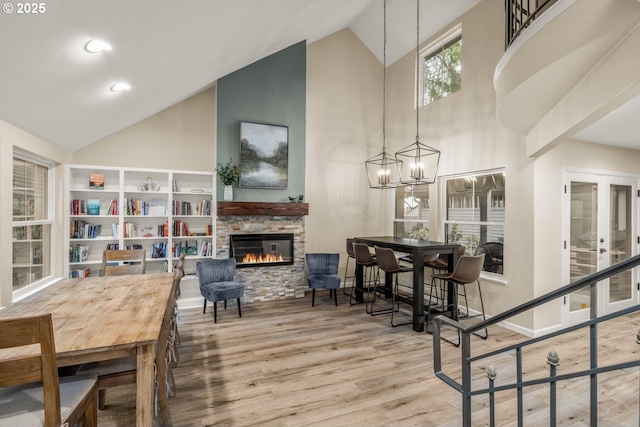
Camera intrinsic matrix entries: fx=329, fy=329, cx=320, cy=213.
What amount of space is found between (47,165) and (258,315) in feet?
11.0

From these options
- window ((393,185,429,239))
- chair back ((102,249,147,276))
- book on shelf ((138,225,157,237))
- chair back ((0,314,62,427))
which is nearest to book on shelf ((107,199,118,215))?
book on shelf ((138,225,157,237))

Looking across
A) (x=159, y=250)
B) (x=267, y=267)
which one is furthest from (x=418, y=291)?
(x=159, y=250)

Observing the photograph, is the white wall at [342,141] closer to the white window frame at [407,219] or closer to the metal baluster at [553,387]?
the white window frame at [407,219]

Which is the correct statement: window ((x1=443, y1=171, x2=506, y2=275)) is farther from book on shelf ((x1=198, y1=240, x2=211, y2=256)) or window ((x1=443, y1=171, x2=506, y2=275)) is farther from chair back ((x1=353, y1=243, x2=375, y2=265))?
book on shelf ((x1=198, y1=240, x2=211, y2=256))

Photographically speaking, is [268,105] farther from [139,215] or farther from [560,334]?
[560,334]

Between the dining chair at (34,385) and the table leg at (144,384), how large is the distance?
0.27 metres

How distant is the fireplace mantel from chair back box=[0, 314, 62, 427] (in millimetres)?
3703

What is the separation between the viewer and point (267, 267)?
217 inches

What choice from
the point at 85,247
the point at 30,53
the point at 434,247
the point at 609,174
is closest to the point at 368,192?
the point at 434,247

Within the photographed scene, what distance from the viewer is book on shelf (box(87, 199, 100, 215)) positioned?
466 centimetres

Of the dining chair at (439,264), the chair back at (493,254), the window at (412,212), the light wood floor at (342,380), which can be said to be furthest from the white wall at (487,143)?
the light wood floor at (342,380)

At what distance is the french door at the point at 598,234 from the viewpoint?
4.27 meters

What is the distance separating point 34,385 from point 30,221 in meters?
2.68

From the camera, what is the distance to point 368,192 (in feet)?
21.9
